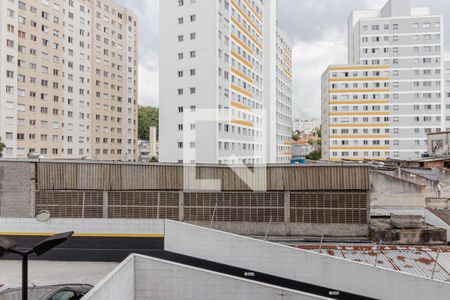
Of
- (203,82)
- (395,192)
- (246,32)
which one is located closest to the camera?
(395,192)

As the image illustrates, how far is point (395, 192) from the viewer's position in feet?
81.1

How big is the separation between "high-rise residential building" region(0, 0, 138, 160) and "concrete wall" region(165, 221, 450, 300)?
131 ft

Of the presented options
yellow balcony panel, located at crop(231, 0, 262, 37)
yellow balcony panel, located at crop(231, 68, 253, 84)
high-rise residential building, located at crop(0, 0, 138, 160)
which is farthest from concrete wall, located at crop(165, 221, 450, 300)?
high-rise residential building, located at crop(0, 0, 138, 160)

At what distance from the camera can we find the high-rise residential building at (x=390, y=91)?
62.1 meters

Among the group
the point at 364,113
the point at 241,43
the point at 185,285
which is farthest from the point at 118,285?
the point at 364,113

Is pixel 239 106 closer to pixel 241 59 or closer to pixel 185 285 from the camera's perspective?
pixel 241 59

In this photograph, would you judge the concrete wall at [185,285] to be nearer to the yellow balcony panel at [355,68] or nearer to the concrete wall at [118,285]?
the concrete wall at [118,285]

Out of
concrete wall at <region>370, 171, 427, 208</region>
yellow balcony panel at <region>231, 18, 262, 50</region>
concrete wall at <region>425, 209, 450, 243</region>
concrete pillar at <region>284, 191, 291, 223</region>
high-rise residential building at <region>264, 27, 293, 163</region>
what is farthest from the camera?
high-rise residential building at <region>264, 27, 293, 163</region>

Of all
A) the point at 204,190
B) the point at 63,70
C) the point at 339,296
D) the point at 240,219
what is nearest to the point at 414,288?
the point at 339,296

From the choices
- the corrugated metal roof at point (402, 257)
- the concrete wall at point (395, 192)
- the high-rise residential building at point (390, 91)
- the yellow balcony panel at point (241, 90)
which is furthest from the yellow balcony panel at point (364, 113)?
the corrugated metal roof at point (402, 257)

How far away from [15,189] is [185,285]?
39.4 feet

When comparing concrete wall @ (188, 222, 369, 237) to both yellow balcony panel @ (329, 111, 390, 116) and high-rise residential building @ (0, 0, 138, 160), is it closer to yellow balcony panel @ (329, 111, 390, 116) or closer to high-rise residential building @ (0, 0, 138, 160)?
high-rise residential building @ (0, 0, 138, 160)

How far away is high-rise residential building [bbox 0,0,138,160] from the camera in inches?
1802

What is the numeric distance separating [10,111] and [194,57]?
26.7m
